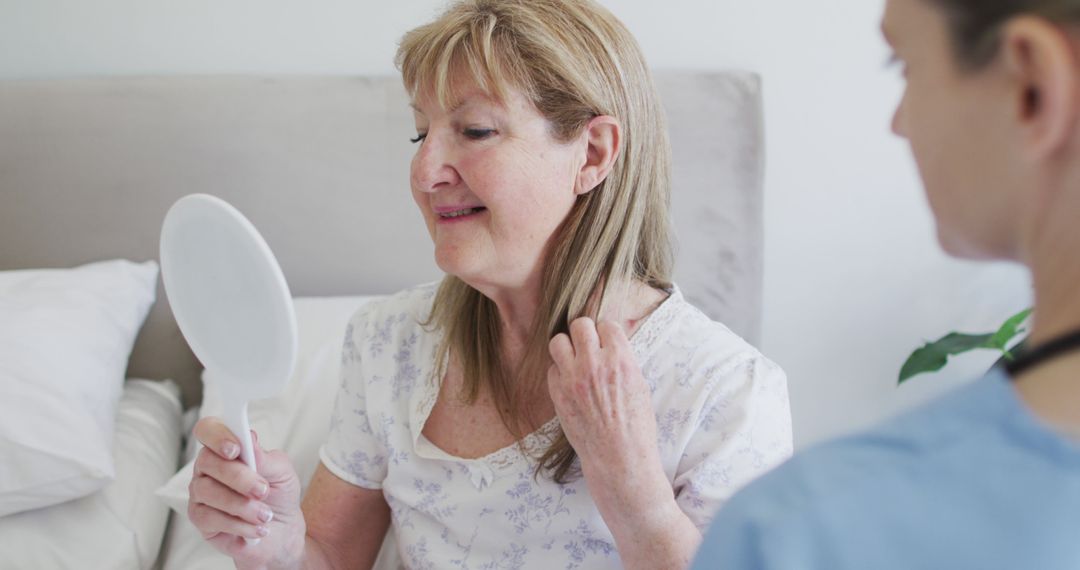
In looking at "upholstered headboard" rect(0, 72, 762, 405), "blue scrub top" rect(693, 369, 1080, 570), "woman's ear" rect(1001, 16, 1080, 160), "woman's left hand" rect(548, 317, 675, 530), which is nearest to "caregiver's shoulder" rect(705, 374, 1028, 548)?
"blue scrub top" rect(693, 369, 1080, 570)

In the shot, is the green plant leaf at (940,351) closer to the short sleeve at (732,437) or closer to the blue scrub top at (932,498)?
the short sleeve at (732,437)

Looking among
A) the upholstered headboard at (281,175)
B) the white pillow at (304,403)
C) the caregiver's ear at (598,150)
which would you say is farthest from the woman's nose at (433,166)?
the upholstered headboard at (281,175)

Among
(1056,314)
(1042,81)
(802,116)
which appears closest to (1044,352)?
(1056,314)

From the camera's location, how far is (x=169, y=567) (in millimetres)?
1496

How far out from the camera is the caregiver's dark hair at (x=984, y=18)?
43 cm

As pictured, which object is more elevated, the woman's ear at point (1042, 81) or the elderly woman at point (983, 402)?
the woman's ear at point (1042, 81)

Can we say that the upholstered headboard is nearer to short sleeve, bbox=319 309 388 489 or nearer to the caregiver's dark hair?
short sleeve, bbox=319 309 388 489

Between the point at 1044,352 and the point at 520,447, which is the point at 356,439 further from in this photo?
the point at 1044,352

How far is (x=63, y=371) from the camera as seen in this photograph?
1550mm

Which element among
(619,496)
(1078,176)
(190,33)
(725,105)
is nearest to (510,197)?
(619,496)

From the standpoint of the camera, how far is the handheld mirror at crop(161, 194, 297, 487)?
0.95 metres

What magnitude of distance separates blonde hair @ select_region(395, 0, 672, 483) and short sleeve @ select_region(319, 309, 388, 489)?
5.3 inches

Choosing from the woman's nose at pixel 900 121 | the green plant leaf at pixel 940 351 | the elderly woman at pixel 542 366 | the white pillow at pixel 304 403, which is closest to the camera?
the woman's nose at pixel 900 121

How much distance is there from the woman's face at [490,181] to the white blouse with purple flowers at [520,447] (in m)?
0.19
